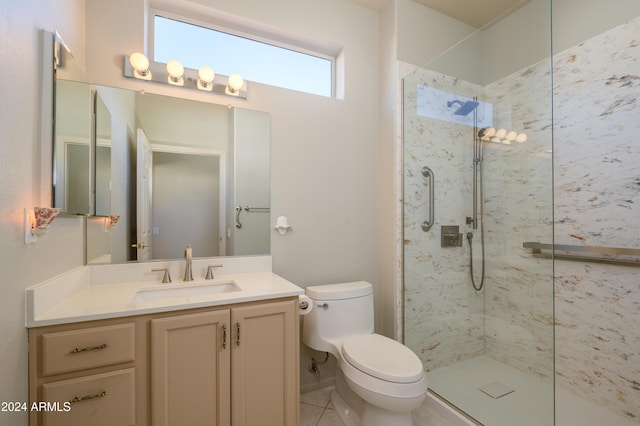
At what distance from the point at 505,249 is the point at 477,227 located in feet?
0.77

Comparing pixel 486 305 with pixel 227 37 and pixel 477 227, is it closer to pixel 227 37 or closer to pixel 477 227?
pixel 477 227

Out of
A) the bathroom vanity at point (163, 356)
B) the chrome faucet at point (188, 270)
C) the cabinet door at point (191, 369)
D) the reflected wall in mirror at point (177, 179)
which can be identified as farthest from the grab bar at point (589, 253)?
the chrome faucet at point (188, 270)

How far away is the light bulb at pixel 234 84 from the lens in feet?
5.90

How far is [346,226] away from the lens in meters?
2.20

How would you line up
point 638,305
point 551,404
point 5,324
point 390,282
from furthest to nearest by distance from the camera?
point 390,282 < point 638,305 < point 551,404 < point 5,324

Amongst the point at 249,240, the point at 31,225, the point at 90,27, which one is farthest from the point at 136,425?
the point at 90,27

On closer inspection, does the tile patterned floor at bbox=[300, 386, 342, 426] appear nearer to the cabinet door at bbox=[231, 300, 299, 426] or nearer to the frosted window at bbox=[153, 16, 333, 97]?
the cabinet door at bbox=[231, 300, 299, 426]

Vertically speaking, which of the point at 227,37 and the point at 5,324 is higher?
the point at 227,37

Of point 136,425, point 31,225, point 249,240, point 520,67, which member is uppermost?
point 520,67

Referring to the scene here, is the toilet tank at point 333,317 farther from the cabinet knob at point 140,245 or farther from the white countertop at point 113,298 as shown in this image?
the cabinet knob at point 140,245

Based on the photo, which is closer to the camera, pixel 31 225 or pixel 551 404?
pixel 31 225

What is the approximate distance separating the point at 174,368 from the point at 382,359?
1.00 meters

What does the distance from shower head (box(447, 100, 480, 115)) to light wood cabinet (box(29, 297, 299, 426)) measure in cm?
176

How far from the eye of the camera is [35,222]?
1.01 m
